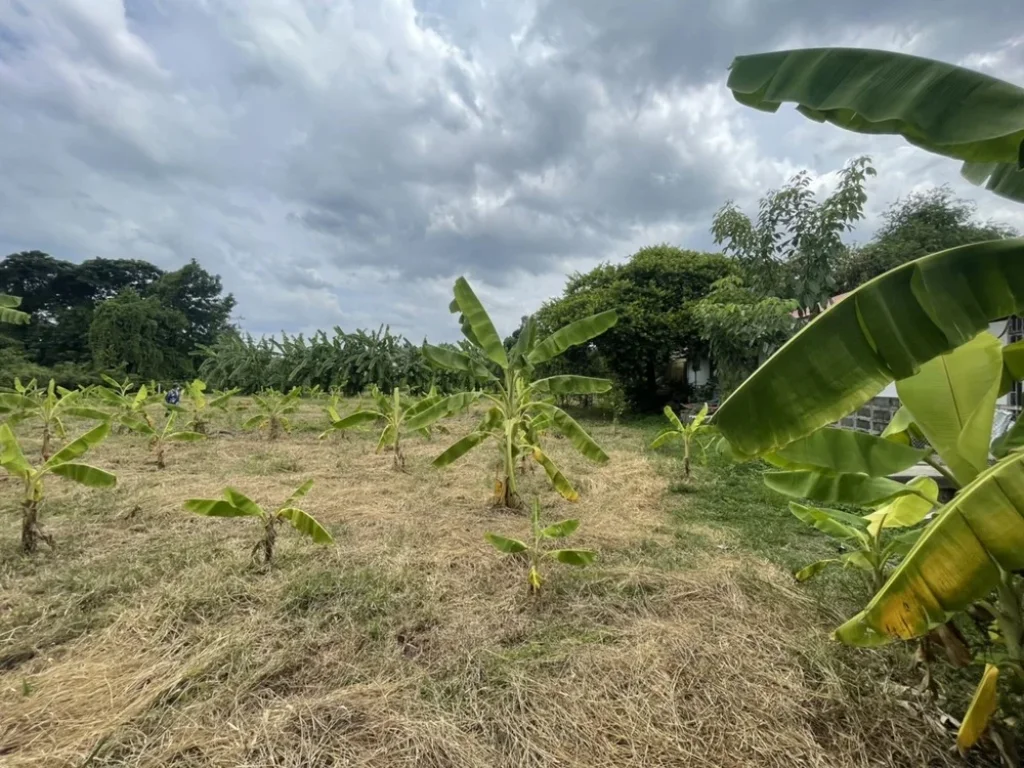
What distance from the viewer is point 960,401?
1.93m

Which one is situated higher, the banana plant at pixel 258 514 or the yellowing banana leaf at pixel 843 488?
the yellowing banana leaf at pixel 843 488

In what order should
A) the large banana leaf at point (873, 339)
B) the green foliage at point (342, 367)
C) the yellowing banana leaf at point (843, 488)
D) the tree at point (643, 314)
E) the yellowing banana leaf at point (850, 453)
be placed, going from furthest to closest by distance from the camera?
the green foliage at point (342, 367)
the tree at point (643, 314)
the yellowing banana leaf at point (843, 488)
the yellowing banana leaf at point (850, 453)
the large banana leaf at point (873, 339)

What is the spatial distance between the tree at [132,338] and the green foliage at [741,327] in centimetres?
2625

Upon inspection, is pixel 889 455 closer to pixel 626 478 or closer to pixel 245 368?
pixel 626 478

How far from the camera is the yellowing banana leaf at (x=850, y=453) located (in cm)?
215

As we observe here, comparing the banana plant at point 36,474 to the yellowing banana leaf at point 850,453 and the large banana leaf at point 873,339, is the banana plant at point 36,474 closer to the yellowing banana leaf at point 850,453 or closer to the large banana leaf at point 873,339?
the large banana leaf at point 873,339

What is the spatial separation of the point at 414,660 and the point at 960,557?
2110 millimetres

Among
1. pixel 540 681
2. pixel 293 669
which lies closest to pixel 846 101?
pixel 540 681

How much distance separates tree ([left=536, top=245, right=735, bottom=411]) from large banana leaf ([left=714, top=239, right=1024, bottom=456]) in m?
12.0

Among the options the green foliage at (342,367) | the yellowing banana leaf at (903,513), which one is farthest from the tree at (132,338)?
the yellowing banana leaf at (903,513)

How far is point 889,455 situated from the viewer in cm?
216

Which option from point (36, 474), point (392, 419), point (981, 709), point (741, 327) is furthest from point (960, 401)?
point (741, 327)

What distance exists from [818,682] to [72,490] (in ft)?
21.6

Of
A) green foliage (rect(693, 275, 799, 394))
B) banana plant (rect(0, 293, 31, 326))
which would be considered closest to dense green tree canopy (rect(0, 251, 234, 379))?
banana plant (rect(0, 293, 31, 326))
